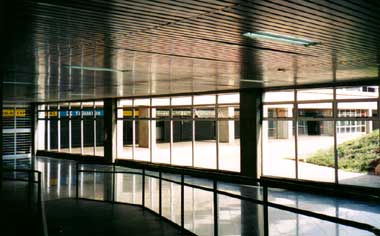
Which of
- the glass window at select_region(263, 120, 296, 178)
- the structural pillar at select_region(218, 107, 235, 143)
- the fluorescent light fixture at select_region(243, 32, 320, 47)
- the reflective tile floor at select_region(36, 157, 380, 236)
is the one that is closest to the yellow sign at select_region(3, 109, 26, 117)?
the reflective tile floor at select_region(36, 157, 380, 236)

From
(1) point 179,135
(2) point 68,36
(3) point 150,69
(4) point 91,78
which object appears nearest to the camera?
(2) point 68,36

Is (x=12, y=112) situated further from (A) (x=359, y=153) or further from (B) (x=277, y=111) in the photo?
(A) (x=359, y=153)

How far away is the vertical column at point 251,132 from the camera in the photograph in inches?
467

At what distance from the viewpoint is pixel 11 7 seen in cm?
321

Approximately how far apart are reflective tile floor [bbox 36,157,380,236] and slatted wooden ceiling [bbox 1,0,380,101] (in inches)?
111

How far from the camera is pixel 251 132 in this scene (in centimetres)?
1201

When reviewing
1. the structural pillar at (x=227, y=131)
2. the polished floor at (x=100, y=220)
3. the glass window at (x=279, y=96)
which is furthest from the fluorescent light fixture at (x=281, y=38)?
the structural pillar at (x=227, y=131)

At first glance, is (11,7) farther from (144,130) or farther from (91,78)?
(144,130)

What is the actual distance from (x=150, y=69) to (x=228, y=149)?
13272mm

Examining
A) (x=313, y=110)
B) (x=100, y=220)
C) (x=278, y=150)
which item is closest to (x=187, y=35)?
(x=100, y=220)

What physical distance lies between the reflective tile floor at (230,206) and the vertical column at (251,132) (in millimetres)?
892

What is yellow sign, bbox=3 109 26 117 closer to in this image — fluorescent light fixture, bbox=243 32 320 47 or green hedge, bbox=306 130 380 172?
green hedge, bbox=306 130 380 172

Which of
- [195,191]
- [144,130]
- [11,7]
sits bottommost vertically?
[195,191]

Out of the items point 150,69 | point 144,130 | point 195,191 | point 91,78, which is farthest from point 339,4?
point 144,130
